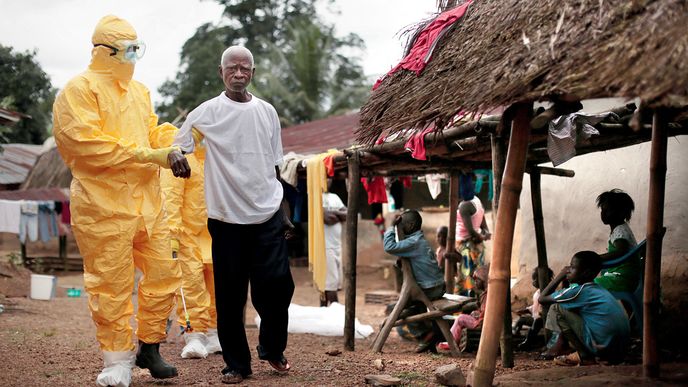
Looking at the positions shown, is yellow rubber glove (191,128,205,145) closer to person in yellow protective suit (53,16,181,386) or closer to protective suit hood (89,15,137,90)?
person in yellow protective suit (53,16,181,386)

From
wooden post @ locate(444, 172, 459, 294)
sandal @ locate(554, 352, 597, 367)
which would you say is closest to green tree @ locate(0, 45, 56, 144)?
wooden post @ locate(444, 172, 459, 294)

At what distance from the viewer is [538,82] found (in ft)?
13.7

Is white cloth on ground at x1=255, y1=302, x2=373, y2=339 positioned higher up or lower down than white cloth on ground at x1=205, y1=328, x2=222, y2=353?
lower down

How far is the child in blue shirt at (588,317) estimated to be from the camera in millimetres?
5809

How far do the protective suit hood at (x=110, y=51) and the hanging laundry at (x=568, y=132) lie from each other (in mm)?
2941

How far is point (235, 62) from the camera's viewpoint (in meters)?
5.54

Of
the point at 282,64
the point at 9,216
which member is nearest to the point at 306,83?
the point at 282,64

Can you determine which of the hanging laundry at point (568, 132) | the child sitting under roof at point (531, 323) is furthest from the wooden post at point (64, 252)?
the hanging laundry at point (568, 132)

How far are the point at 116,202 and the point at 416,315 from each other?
11.4 feet

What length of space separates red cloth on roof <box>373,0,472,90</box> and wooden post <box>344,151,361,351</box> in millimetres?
1963

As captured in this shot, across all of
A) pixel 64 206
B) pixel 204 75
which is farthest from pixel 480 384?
pixel 204 75

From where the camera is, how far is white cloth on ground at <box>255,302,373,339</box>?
9.36 m

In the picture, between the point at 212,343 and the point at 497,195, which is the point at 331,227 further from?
the point at 497,195

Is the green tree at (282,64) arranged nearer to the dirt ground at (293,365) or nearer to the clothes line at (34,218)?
the clothes line at (34,218)
